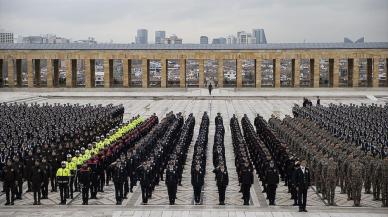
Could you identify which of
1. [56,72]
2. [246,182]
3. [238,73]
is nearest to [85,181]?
[246,182]

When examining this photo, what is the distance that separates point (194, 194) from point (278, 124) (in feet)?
29.6

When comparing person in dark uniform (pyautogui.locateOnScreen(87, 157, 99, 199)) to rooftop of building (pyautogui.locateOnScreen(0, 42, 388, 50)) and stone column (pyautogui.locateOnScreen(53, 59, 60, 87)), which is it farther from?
stone column (pyautogui.locateOnScreen(53, 59, 60, 87))

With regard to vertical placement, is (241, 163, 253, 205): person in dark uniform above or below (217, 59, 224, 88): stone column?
below

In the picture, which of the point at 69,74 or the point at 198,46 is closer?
the point at 69,74

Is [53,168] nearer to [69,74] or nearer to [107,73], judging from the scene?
[107,73]

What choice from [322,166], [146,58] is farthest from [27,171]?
[146,58]

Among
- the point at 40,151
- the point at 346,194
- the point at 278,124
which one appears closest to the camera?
the point at 346,194

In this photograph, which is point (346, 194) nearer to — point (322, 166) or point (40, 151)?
point (322, 166)

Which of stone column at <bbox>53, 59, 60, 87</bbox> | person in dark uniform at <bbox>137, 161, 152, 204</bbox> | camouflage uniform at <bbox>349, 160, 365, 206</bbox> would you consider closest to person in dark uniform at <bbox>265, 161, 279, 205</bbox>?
camouflage uniform at <bbox>349, 160, 365, 206</bbox>

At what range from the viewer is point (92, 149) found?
14.8 metres

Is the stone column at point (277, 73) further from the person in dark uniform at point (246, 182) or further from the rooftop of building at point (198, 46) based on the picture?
the person in dark uniform at point (246, 182)

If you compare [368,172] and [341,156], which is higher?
[341,156]

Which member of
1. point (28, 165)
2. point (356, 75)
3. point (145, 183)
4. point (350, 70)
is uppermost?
point (350, 70)

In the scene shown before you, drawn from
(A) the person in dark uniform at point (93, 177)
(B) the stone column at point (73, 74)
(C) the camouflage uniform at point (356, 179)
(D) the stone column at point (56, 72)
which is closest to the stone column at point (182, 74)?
(B) the stone column at point (73, 74)
